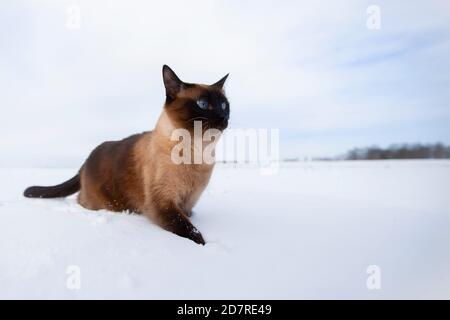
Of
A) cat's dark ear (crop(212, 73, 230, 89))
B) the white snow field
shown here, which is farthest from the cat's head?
the white snow field

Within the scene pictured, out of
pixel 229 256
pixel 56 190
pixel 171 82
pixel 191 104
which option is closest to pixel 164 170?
pixel 191 104

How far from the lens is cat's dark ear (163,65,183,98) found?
3359 mm

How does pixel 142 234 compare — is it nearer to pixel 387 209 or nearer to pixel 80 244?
pixel 80 244

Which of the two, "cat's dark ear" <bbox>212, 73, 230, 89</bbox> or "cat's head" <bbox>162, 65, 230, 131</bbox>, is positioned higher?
"cat's dark ear" <bbox>212, 73, 230, 89</bbox>

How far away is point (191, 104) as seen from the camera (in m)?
3.30

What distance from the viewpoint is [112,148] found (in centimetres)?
398

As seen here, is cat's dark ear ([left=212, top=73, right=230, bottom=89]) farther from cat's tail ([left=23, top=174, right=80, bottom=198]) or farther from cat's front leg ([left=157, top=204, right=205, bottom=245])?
cat's tail ([left=23, top=174, right=80, bottom=198])

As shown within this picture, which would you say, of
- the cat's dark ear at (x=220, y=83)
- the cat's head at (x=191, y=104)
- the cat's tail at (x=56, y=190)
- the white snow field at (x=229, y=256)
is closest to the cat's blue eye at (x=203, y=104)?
the cat's head at (x=191, y=104)

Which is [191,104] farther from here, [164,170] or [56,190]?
[56,190]

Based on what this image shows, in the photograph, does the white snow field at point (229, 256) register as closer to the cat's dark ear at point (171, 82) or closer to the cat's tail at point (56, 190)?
the cat's tail at point (56, 190)

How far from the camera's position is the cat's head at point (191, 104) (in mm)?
3248

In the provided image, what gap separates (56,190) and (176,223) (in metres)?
2.29
